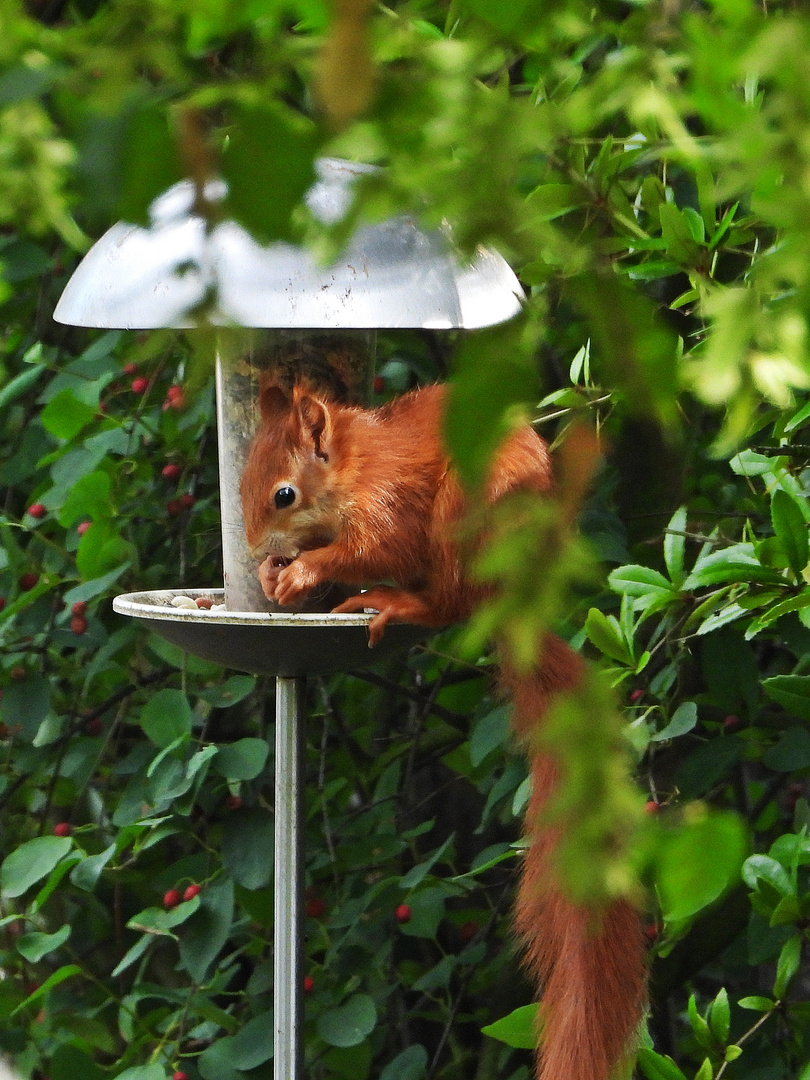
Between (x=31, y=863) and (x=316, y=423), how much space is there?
0.60m

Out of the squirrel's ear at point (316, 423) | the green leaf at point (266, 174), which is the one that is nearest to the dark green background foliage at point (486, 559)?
the green leaf at point (266, 174)

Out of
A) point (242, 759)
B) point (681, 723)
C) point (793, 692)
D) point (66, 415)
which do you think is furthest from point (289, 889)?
point (66, 415)

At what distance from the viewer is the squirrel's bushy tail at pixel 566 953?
3.14 feet

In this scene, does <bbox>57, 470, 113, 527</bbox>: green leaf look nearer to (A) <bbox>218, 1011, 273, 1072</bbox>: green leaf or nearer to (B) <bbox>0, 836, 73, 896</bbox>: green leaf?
(B) <bbox>0, 836, 73, 896</bbox>: green leaf

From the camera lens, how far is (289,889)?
1216 mm

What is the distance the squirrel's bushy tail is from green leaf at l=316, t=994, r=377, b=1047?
324mm

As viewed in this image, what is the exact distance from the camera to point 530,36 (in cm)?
32

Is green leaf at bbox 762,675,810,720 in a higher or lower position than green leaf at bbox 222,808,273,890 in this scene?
higher

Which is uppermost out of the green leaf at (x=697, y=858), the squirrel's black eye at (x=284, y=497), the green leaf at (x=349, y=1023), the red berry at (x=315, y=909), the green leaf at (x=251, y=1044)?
the green leaf at (x=697, y=858)


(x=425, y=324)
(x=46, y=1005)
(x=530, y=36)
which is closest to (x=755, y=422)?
(x=425, y=324)

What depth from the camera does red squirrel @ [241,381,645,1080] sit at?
102cm

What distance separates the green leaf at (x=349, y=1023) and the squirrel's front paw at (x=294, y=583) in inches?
20.3

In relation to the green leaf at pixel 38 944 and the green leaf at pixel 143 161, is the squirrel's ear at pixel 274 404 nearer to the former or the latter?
the green leaf at pixel 38 944

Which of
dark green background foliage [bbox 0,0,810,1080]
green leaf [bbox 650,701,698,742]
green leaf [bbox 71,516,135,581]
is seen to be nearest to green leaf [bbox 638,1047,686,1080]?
dark green background foliage [bbox 0,0,810,1080]
